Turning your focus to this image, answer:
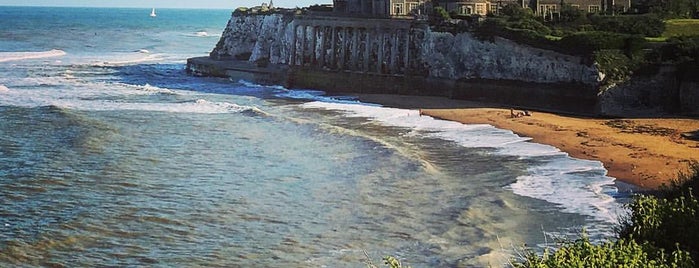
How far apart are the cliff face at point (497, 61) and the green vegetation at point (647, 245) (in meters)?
31.0

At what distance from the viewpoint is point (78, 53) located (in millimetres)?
98250

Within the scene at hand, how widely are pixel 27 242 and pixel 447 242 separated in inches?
409

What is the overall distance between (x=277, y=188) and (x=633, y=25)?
28290 mm

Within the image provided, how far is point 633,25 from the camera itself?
5044 centimetres

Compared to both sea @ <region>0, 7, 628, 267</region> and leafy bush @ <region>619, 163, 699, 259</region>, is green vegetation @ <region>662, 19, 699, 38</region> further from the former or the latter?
leafy bush @ <region>619, 163, 699, 259</region>

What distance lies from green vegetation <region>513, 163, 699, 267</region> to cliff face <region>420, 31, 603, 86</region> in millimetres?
31037

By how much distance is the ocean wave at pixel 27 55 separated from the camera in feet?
286

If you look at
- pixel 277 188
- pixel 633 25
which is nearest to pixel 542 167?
pixel 277 188

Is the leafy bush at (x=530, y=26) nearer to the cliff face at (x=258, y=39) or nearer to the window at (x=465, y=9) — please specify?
the window at (x=465, y=9)

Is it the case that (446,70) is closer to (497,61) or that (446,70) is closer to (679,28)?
(497,61)

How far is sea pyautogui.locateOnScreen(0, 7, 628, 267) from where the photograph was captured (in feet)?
74.2

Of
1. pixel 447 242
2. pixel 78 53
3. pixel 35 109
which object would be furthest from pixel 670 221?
pixel 78 53

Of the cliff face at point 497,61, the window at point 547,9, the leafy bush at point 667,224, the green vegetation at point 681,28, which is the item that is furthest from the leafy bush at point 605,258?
the window at point 547,9

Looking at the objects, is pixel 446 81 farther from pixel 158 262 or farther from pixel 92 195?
pixel 158 262
